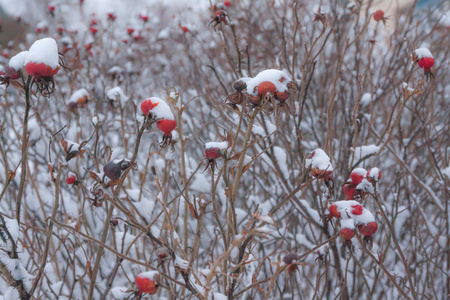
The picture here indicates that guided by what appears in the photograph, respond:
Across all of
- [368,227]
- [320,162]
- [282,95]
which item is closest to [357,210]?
[368,227]

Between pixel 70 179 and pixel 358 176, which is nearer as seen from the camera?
pixel 358 176

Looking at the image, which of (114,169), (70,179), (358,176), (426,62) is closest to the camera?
(114,169)

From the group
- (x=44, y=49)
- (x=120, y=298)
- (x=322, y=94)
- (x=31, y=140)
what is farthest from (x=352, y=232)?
(x=322, y=94)

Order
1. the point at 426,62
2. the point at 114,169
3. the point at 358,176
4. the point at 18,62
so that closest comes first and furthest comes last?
the point at 114,169 < the point at 18,62 < the point at 358,176 < the point at 426,62

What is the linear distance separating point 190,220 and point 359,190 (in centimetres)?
132

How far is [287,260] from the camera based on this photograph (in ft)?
3.04

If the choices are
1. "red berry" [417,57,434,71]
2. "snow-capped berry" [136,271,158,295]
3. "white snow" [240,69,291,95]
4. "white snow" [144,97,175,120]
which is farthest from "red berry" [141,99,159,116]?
"red berry" [417,57,434,71]

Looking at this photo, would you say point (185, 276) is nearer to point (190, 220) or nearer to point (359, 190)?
point (359, 190)

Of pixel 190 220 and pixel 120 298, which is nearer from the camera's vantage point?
pixel 120 298

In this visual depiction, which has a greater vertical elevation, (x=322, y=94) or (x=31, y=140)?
(x=322, y=94)

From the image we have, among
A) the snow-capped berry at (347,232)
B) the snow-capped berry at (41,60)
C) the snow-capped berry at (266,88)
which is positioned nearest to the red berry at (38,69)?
the snow-capped berry at (41,60)

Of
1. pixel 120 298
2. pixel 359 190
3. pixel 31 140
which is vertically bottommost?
pixel 120 298

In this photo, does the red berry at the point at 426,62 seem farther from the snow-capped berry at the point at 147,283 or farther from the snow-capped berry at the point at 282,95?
the snow-capped berry at the point at 147,283

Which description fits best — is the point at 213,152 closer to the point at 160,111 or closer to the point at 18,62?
the point at 160,111
